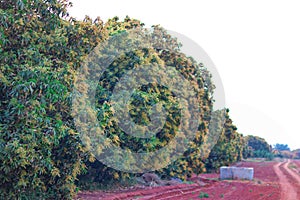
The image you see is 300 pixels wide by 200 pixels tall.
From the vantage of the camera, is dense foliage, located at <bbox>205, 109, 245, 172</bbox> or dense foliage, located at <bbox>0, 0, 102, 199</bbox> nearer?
dense foliage, located at <bbox>0, 0, 102, 199</bbox>

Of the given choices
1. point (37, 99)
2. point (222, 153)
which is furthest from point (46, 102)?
point (222, 153)

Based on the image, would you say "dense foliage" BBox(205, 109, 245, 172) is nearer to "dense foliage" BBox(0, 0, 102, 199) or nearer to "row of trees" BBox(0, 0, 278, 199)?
"row of trees" BBox(0, 0, 278, 199)

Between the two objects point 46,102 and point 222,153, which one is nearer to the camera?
point 46,102

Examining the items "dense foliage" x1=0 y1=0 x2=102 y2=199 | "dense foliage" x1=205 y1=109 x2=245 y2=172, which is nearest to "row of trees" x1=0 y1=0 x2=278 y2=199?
"dense foliage" x1=0 y1=0 x2=102 y2=199

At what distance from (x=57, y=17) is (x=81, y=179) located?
9610mm

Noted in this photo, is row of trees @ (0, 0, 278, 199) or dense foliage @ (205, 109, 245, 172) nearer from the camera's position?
row of trees @ (0, 0, 278, 199)

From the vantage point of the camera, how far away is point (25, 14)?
15.9 metres

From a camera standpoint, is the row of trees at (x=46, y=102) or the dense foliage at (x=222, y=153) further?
the dense foliage at (x=222, y=153)

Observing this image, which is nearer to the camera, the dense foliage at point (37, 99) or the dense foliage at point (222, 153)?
the dense foliage at point (37, 99)

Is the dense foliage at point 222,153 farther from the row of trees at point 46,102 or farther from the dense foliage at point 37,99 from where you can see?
the dense foliage at point 37,99

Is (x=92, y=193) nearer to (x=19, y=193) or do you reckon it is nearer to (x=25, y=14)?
(x=19, y=193)

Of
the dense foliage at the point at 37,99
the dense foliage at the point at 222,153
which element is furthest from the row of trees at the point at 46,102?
the dense foliage at the point at 222,153

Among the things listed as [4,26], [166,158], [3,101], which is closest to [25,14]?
[4,26]

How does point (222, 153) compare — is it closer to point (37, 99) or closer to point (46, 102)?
point (46, 102)
